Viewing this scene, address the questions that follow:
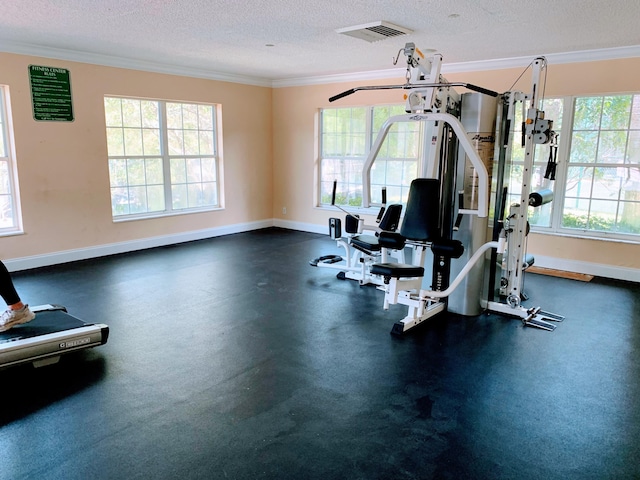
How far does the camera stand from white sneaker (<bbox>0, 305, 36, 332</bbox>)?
3.01m

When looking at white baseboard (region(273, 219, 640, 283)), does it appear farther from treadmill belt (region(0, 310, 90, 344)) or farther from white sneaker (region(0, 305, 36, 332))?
white sneaker (region(0, 305, 36, 332))

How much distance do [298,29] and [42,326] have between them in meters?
3.16

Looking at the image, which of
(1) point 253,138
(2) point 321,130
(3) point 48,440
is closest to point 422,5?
(3) point 48,440

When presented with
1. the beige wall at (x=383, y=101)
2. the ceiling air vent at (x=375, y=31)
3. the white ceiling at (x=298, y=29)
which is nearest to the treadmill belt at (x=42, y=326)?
the white ceiling at (x=298, y=29)

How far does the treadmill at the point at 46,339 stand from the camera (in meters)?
2.77

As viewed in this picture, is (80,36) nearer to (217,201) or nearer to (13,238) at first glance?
(13,238)

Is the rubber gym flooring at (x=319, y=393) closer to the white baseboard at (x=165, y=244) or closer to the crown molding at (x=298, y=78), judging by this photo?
the white baseboard at (x=165, y=244)

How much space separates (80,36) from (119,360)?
3.35m

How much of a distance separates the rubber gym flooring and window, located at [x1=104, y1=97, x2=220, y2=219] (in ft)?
6.85

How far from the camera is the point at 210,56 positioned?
5.68m

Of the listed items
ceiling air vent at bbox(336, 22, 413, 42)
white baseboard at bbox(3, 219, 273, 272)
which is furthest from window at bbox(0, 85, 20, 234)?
ceiling air vent at bbox(336, 22, 413, 42)

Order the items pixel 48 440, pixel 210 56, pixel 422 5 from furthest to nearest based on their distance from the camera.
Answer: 1. pixel 210 56
2. pixel 422 5
3. pixel 48 440

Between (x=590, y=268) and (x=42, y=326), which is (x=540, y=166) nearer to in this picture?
(x=590, y=268)

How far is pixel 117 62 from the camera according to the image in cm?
581
